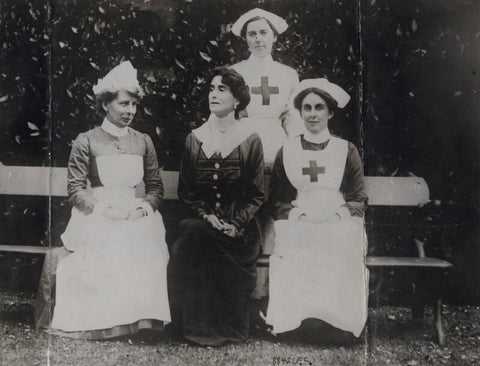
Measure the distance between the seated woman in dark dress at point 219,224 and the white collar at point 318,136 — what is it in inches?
14.2

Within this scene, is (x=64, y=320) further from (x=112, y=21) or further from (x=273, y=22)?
(x=273, y=22)

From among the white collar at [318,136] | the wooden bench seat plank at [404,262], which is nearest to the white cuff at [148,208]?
the white collar at [318,136]

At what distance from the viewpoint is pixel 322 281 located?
376cm

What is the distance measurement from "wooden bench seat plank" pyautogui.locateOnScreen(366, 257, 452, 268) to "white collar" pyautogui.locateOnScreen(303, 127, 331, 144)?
0.91 meters

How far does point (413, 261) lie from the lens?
3.78 meters

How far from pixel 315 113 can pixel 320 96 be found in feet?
0.42

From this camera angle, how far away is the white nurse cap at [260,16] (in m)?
3.89

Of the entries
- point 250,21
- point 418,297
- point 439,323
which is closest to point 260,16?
point 250,21

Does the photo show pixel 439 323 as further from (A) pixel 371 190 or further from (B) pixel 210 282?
(B) pixel 210 282

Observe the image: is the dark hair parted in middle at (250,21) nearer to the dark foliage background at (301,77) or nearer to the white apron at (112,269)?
the dark foliage background at (301,77)

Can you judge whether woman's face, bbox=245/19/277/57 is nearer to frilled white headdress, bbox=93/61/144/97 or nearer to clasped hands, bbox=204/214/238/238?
frilled white headdress, bbox=93/61/144/97

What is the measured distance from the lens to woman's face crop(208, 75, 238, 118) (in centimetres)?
389

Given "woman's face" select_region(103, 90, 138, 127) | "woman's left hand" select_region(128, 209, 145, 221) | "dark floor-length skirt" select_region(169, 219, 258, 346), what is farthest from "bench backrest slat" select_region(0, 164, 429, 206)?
"woman's face" select_region(103, 90, 138, 127)

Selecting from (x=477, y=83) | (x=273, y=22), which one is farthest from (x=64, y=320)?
(x=477, y=83)
